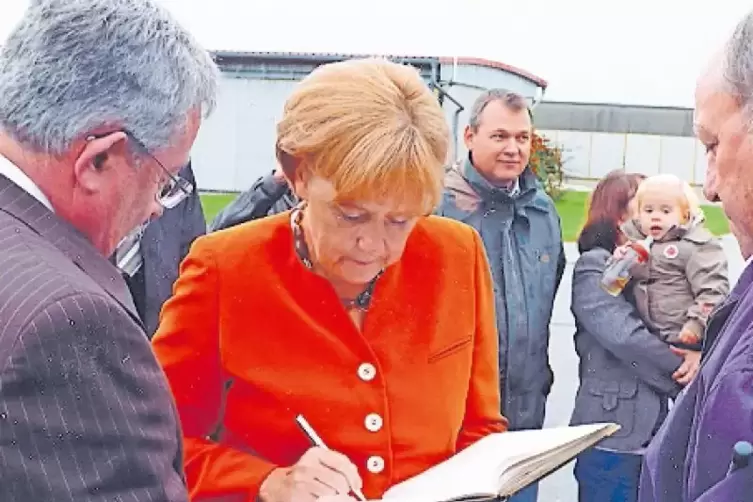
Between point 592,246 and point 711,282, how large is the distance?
1.92 feet

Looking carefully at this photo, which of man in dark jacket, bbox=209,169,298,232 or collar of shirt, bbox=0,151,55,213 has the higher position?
collar of shirt, bbox=0,151,55,213

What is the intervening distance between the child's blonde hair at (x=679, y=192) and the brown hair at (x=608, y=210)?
0.18 m

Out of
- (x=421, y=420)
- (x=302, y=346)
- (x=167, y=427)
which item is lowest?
(x=421, y=420)

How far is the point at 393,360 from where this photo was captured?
2143 mm

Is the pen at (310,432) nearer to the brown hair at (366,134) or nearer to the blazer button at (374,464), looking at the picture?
the blazer button at (374,464)

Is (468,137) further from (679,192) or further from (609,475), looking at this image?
(609,475)

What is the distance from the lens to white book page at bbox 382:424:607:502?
70.1 inches

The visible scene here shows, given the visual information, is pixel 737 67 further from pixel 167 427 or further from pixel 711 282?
pixel 711 282

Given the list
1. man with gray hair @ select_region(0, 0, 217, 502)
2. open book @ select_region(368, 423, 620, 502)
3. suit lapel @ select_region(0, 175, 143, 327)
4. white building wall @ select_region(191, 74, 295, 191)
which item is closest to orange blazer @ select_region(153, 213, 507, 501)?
open book @ select_region(368, 423, 620, 502)

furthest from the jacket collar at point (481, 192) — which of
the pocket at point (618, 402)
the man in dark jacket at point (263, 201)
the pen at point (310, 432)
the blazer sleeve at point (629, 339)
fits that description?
the pen at point (310, 432)

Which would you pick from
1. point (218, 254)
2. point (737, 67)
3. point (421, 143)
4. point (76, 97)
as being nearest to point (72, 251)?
point (76, 97)

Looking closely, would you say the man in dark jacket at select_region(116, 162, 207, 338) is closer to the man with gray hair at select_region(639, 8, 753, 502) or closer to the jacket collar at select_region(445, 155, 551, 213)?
the jacket collar at select_region(445, 155, 551, 213)

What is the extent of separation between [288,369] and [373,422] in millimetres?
204

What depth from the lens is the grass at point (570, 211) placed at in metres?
12.5
